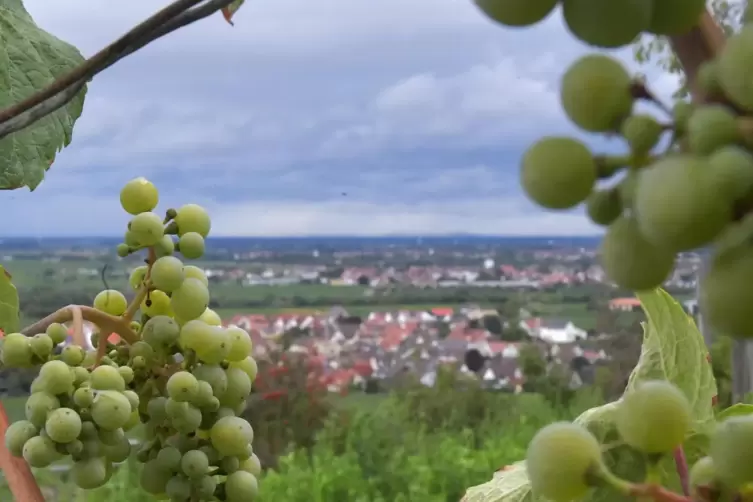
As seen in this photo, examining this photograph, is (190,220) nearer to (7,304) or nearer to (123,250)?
(123,250)

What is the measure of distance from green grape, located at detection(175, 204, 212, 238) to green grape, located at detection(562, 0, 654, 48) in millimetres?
311

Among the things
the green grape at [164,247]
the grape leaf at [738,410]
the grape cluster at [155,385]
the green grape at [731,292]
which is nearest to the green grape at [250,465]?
the grape cluster at [155,385]

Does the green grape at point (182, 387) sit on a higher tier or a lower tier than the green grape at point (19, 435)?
higher

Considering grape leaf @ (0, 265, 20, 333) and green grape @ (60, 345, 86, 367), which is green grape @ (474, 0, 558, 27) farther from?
grape leaf @ (0, 265, 20, 333)

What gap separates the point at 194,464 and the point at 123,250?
4.2 inches

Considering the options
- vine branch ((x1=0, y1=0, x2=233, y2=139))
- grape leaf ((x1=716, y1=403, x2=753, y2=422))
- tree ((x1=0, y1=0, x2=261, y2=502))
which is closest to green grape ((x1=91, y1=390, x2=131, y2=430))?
tree ((x1=0, y1=0, x2=261, y2=502))

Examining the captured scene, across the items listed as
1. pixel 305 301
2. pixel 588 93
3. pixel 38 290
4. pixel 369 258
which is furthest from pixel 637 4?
pixel 305 301

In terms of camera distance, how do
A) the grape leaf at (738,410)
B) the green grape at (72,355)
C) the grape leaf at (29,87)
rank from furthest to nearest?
the grape leaf at (29,87) → the green grape at (72,355) → the grape leaf at (738,410)

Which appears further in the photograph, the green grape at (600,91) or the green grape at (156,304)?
the green grape at (156,304)

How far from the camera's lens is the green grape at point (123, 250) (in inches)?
16.1

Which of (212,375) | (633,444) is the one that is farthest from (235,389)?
(633,444)

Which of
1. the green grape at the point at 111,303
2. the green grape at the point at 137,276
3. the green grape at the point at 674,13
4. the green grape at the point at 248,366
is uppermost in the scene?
the green grape at the point at 674,13

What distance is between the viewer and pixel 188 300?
0.39 m

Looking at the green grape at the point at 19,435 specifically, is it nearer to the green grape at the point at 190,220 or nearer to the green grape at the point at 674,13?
the green grape at the point at 190,220
